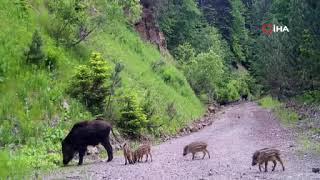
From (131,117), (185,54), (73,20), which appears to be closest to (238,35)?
(185,54)

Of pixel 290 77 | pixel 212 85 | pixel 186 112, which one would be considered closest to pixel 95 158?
pixel 186 112

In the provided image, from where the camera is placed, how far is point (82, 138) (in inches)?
761

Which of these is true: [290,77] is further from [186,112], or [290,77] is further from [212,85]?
[212,85]

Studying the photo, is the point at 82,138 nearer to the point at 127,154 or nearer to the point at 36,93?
the point at 127,154

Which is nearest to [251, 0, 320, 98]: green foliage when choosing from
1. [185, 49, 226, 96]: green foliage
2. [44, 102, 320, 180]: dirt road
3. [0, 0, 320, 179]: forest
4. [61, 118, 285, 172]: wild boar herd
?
[0, 0, 320, 179]: forest

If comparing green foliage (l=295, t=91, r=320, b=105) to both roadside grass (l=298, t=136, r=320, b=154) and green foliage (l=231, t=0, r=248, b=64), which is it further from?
green foliage (l=231, t=0, r=248, b=64)

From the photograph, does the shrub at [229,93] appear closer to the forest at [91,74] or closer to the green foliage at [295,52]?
the green foliage at [295,52]

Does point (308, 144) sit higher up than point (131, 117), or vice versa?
point (131, 117)

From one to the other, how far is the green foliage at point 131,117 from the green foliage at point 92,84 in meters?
1.27

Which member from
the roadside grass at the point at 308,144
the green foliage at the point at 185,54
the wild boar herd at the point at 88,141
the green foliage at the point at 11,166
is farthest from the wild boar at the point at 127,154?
the green foliage at the point at 185,54

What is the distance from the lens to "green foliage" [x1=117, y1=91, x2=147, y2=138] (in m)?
25.4

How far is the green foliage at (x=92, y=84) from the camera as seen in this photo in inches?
933

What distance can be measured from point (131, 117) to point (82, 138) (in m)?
6.42

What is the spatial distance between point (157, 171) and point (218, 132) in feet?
55.6
